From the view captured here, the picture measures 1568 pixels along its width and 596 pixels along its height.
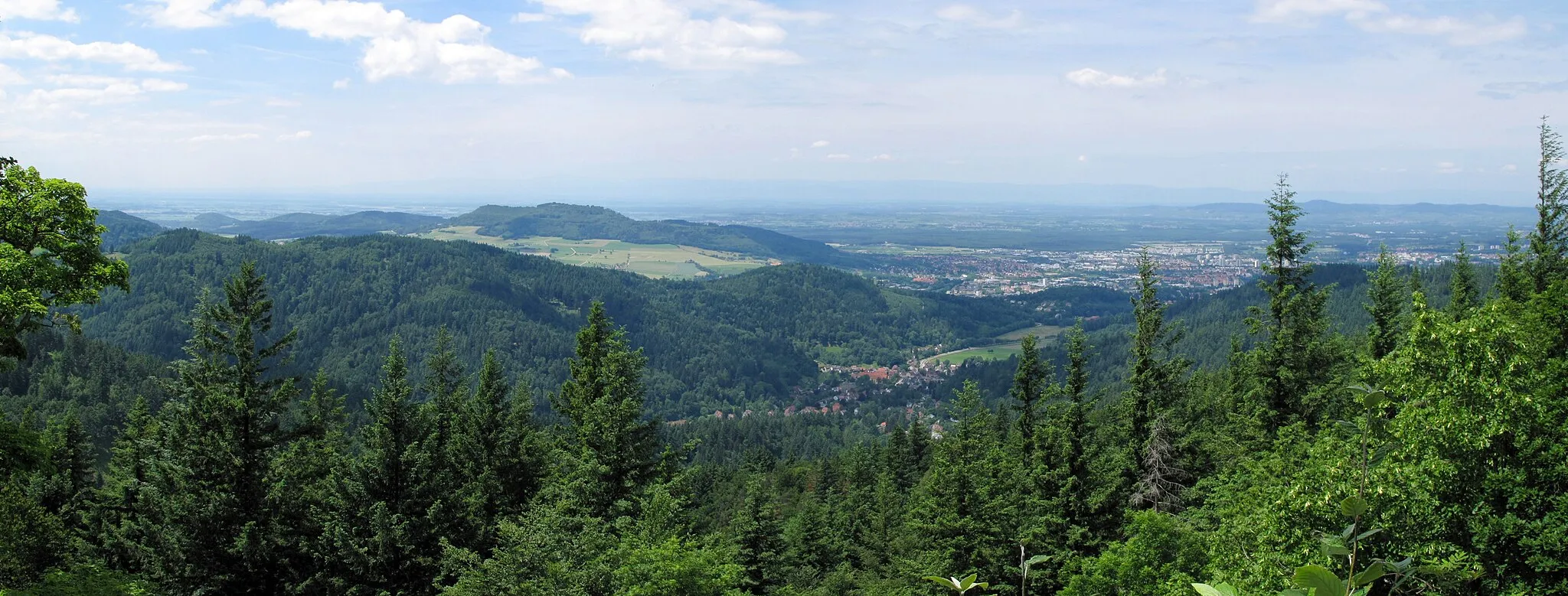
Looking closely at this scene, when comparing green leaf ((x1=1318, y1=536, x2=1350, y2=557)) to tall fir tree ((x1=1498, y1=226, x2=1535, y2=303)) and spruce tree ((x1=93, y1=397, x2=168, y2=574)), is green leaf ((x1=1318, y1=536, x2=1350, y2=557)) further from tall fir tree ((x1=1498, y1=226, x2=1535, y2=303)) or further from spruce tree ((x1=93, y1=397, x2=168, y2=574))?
tall fir tree ((x1=1498, y1=226, x2=1535, y2=303))

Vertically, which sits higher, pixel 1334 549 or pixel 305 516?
pixel 1334 549

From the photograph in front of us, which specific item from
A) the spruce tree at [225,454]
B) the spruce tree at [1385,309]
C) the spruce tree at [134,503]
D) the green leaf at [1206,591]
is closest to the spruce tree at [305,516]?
the spruce tree at [225,454]

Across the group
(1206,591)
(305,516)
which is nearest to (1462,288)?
(1206,591)

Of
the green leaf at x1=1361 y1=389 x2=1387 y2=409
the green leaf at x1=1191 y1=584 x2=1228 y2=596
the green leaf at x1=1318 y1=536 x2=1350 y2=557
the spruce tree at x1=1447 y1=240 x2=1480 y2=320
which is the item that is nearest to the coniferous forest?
the spruce tree at x1=1447 y1=240 x2=1480 y2=320

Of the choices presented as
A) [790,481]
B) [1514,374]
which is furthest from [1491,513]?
[790,481]

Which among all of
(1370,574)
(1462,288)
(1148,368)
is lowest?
(1148,368)

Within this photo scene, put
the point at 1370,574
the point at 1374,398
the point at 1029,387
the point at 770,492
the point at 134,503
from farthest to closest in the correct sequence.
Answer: the point at 770,492 < the point at 1029,387 < the point at 134,503 < the point at 1374,398 < the point at 1370,574

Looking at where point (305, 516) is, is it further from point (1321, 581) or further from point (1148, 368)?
point (1321, 581)
